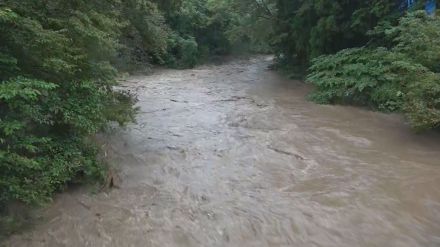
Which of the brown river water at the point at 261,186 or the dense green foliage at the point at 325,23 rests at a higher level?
the dense green foliage at the point at 325,23

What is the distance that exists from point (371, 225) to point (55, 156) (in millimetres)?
4227

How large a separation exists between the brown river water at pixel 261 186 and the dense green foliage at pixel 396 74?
22.5 inches

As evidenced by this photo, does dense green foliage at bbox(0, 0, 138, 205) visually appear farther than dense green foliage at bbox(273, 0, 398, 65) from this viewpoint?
No

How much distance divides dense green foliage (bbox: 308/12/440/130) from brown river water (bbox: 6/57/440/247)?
1.88ft

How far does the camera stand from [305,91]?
52.9ft

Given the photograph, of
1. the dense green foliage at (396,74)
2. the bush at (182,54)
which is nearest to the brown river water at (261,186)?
the dense green foliage at (396,74)

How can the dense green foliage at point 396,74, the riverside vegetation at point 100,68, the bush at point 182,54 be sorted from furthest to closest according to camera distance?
the bush at point 182,54
the dense green foliage at point 396,74
the riverside vegetation at point 100,68

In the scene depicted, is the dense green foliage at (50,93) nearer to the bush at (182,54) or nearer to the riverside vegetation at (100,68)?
the riverside vegetation at (100,68)

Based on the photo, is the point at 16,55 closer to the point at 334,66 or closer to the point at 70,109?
the point at 70,109

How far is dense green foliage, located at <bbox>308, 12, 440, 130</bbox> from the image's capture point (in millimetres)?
9195

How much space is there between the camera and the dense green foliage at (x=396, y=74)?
920 cm

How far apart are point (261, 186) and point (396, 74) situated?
6120mm

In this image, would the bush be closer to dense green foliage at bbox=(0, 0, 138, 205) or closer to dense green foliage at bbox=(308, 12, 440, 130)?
dense green foliage at bbox=(308, 12, 440, 130)

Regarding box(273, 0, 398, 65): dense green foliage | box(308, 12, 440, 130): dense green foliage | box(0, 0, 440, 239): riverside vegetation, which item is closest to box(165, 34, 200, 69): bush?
box(273, 0, 398, 65): dense green foliage
